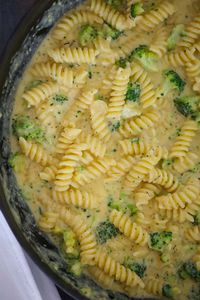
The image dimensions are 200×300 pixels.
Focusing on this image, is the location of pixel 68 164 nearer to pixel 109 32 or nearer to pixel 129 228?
pixel 129 228

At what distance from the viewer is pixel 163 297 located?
3.05m

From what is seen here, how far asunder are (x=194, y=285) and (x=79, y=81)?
1.14 m

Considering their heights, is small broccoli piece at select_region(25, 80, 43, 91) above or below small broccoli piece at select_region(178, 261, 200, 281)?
above

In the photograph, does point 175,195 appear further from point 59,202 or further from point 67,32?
point 67,32

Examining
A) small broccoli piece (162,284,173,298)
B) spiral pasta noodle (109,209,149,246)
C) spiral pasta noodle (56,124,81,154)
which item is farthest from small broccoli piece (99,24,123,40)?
small broccoli piece (162,284,173,298)

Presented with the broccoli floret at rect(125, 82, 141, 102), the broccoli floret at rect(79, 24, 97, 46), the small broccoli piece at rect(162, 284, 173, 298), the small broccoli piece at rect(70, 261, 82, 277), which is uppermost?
the broccoli floret at rect(79, 24, 97, 46)

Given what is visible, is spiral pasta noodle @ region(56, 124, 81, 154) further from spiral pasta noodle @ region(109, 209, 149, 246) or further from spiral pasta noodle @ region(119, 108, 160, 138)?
spiral pasta noodle @ region(109, 209, 149, 246)

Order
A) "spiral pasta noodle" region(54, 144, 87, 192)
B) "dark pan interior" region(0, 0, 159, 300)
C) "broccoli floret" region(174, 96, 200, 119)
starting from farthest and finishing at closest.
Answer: "broccoli floret" region(174, 96, 200, 119) → "spiral pasta noodle" region(54, 144, 87, 192) → "dark pan interior" region(0, 0, 159, 300)

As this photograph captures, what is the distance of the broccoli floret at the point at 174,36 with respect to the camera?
3.02 metres

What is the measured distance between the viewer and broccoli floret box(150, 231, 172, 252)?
2979mm

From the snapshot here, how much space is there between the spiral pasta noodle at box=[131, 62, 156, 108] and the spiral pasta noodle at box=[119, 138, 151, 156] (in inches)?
7.0

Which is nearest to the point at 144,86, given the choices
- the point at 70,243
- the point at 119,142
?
the point at 119,142

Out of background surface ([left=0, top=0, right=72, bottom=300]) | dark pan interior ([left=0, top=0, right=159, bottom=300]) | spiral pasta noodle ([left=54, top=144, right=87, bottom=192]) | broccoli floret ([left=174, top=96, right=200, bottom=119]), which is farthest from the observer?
background surface ([left=0, top=0, right=72, bottom=300])

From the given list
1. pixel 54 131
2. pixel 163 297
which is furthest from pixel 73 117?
pixel 163 297
